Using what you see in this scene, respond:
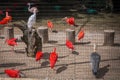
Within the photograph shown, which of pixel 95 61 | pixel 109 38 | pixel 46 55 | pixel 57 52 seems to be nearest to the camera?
pixel 95 61

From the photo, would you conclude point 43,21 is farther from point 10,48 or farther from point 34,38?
point 34,38

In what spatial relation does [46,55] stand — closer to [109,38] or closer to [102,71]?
[102,71]

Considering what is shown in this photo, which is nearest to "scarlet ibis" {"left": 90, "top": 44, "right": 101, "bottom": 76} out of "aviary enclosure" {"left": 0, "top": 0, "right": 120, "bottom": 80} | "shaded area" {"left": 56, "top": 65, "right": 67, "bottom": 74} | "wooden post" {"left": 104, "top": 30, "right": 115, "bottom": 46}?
"aviary enclosure" {"left": 0, "top": 0, "right": 120, "bottom": 80}

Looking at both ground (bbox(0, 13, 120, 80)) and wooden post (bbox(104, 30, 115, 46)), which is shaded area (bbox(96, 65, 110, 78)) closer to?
ground (bbox(0, 13, 120, 80))

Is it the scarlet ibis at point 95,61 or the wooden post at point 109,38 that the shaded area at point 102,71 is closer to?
the scarlet ibis at point 95,61

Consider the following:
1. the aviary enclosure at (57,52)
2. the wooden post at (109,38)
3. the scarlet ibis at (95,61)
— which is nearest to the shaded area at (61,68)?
the aviary enclosure at (57,52)

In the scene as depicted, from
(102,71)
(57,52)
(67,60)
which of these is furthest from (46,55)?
(102,71)

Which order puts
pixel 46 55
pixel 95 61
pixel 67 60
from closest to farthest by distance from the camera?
1. pixel 95 61
2. pixel 67 60
3. pixel 46 55

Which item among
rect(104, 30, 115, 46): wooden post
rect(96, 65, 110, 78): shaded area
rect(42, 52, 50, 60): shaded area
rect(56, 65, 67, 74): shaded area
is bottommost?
rect(96, 65, 110, 78): shaded area

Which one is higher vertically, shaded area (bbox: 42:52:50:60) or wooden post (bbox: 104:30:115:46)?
wooden post (bbox: 104:30:115:46)

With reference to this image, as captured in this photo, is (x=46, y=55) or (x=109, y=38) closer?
(x=46, y=55)

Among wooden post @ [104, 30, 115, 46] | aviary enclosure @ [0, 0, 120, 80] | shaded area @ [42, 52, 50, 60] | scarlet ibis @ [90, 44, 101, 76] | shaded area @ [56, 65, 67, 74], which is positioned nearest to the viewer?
scarlet ibis @ [90, 44, 101, 76]

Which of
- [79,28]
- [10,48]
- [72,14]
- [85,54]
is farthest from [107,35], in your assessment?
[72,14]

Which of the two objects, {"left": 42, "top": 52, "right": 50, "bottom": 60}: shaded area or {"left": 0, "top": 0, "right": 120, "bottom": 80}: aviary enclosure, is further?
{"left": 42, "top": 52, "right": 50, "bottom": 60}: shaded area
